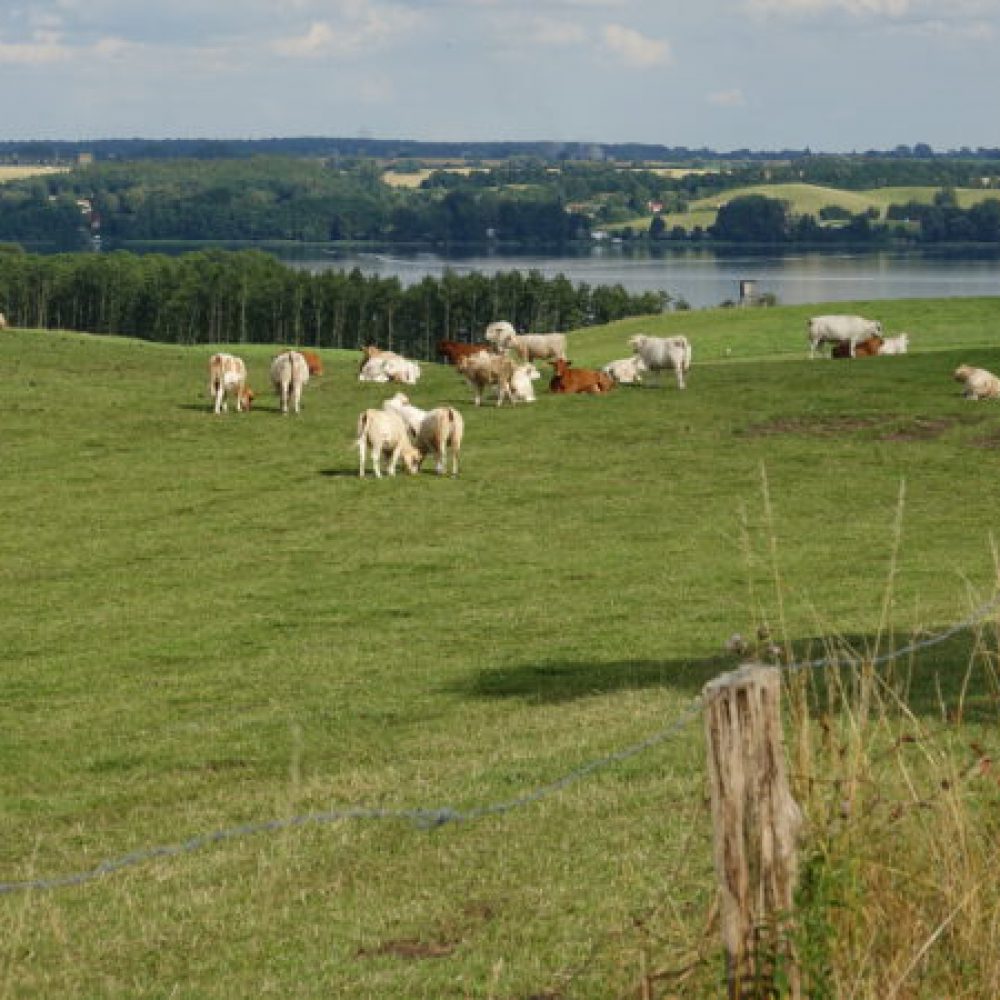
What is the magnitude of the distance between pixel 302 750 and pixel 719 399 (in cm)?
2377

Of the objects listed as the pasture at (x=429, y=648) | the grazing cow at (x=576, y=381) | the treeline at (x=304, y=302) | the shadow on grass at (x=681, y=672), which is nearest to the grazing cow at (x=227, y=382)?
the pasture at (x=429, y=648)

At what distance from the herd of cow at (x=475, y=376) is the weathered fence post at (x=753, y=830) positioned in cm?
2287

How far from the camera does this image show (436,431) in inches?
1124

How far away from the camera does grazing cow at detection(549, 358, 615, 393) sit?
3741 cm

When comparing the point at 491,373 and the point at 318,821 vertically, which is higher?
the point at 318,821

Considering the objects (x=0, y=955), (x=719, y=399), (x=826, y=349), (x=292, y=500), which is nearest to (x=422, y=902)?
(x=0, y=955)

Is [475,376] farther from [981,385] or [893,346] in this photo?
[893,346]

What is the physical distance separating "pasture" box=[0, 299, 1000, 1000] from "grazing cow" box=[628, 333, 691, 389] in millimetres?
711

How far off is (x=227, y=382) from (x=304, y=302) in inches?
3933

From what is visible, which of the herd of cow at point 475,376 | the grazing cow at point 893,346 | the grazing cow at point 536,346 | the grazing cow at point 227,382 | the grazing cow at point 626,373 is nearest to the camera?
the herd of cow at point 475,376

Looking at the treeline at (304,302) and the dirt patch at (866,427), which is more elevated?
the dirt patch at (866,427)

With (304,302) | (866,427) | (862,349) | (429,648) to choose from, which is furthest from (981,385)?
(304,302)

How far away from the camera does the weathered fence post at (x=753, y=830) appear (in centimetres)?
539

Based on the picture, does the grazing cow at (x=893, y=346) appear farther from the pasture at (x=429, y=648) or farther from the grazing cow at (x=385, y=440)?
the grazing cow at (x=385, y=440)
